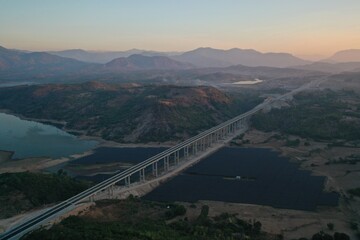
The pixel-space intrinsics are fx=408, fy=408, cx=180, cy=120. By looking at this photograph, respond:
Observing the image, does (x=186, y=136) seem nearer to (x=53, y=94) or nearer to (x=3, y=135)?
(x=3, y=135)

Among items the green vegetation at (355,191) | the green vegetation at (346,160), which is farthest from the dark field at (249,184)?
the green vegetation at (346,160)

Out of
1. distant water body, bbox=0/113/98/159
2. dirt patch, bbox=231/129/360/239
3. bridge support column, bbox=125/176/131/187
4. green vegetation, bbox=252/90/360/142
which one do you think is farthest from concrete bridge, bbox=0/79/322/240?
distant water body, bbox=0/113/98/159

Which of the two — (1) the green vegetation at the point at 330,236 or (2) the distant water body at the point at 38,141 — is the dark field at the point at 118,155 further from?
(1) the green vegetation at the point at 330,236

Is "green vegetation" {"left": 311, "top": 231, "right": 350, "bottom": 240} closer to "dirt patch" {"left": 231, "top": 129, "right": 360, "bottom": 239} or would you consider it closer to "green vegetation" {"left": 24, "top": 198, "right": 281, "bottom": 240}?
"dirt patch" {"left": 231, "top": 129, "right": 360, "bottom": 239}

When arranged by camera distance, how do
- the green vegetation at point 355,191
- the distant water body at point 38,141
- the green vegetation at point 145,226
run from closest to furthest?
the green vegetation at point 145,226 → the green vegetation at point 355,191 → the distant water body at point 38,141

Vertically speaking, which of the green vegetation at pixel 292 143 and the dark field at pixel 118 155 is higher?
the green vegetation at pixel 292 143

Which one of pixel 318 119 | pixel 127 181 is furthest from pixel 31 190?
pixel 318 119

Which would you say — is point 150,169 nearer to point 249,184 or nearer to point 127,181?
point 127,181
